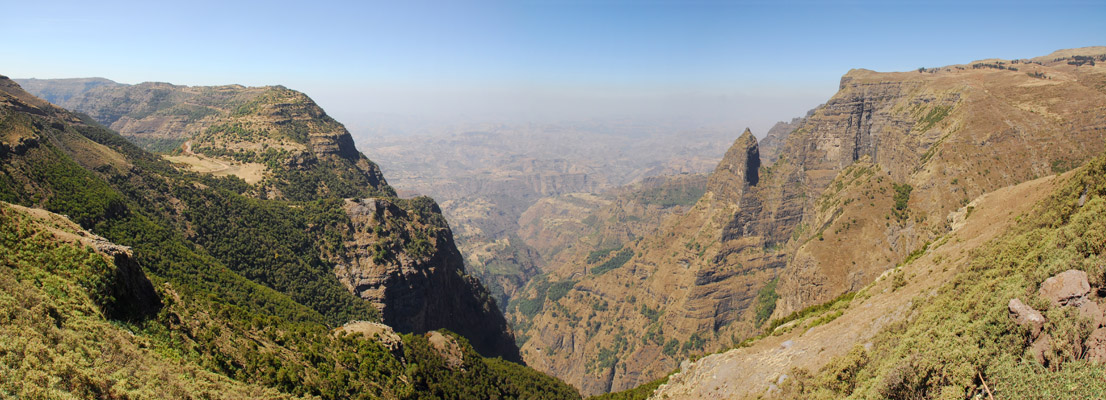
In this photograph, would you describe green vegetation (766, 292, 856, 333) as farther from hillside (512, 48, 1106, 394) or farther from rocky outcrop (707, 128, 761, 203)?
rocky outcrop (707, 128, 761, 203)

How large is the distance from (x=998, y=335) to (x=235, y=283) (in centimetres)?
7159

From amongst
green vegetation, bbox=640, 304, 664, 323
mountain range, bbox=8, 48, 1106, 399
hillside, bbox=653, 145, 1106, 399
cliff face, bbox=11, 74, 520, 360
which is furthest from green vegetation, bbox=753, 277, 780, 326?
hillside, bbox=653, 145, 1106, 399

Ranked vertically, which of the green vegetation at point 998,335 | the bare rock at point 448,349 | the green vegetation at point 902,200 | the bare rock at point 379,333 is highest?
the green vegetation at point 998,335

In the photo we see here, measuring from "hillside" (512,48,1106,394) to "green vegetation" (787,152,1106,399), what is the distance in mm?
36876

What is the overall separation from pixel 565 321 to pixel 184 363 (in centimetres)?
15663

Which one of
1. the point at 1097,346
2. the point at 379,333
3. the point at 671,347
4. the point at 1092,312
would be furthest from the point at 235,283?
the point at 671,347

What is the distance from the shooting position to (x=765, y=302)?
113250 mm

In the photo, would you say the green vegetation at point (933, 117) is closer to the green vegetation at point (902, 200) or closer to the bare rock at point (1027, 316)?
the green vegetation at point (902, 200)

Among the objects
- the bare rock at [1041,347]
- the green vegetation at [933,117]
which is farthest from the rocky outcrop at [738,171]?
the bare rock at [1041,347]

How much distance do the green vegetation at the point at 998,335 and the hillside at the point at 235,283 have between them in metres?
29.9

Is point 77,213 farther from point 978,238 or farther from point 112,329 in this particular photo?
point 978,238

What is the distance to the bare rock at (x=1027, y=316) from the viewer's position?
49.2 feet

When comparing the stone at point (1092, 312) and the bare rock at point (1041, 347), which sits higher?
the stone at point (1092, 312)

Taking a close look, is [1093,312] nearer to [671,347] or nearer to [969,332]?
[969,332]
